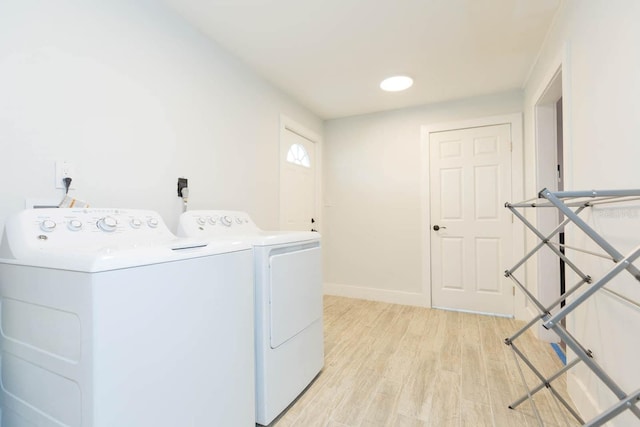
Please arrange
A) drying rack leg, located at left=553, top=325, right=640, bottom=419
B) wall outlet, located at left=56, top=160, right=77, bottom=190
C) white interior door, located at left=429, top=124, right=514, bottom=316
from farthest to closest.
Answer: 1. white interior door, located at left=429, top=124, right=514, bottom=316
2. wall outlet, located at left=56, top=160, right=77, bottom=190
3. drying rack leg, located at left=553, top=325, right=640, bottom=419

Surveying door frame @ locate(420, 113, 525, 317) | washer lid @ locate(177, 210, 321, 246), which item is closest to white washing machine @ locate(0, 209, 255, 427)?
washer lid @ locate(177, 210, 321, 246)

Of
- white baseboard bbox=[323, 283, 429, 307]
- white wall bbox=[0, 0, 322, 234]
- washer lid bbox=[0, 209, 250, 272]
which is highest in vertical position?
white wall bbox=[0, 0, 322, 234]

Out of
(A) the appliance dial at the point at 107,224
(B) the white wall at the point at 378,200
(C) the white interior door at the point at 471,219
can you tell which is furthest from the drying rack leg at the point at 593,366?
(B) the white wall at the point at 378,200

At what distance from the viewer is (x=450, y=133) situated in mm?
3205

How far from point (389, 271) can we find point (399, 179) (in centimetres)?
112

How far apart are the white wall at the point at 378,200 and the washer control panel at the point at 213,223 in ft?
6.22

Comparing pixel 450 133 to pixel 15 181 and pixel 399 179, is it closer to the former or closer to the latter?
pixel 399 179

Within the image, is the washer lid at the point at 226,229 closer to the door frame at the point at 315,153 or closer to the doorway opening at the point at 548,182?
the door frame at the point at 315,153

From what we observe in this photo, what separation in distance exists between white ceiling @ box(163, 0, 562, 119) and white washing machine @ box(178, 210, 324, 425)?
1296mm

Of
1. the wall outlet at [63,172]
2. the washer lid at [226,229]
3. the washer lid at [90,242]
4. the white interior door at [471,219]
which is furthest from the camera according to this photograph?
the white interior door at [471,219]

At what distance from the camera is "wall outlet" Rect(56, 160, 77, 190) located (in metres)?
1.30

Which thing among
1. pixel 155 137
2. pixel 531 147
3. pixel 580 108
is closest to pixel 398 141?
pixel 531 147

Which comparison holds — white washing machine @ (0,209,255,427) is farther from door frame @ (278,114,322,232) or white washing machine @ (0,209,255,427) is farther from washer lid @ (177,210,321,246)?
door frame @ (278,114,322,232)

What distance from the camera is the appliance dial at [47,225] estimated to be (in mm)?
1071
